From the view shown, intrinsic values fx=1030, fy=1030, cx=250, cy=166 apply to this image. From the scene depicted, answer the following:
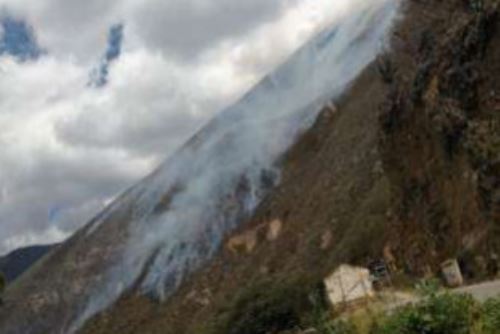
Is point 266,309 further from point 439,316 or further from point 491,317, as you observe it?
point 491,317

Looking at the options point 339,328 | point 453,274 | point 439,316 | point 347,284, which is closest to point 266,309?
point 347,284

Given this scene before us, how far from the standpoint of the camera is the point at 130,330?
195750 millimetres

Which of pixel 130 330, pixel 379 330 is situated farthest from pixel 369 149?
pixel 379 330

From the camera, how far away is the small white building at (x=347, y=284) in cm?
6981

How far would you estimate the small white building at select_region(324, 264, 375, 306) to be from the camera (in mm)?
69812

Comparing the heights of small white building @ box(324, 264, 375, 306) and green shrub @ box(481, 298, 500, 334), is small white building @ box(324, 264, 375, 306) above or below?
above

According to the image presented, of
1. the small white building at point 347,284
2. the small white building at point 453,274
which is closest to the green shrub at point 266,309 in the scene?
the small white building at point 347,284

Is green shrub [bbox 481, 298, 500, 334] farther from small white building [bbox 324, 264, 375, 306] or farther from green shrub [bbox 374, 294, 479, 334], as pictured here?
small white building [bbox 324, 264, 375, 306]

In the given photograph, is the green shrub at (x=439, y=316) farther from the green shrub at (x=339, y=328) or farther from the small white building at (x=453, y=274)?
the small white building at (x=453, y=274)

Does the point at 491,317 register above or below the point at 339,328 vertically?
below

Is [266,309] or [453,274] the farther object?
[266,309]

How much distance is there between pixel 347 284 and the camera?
73000mm

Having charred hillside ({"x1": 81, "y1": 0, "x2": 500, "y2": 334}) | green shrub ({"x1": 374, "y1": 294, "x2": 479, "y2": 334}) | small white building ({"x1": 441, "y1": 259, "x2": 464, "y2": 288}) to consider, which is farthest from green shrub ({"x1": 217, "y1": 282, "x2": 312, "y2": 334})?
green shrub ({"x1": 374, "y1": 294, "x2": 479, "y2": 334})

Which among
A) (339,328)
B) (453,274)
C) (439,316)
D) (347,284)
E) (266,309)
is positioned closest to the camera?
(439,316)
